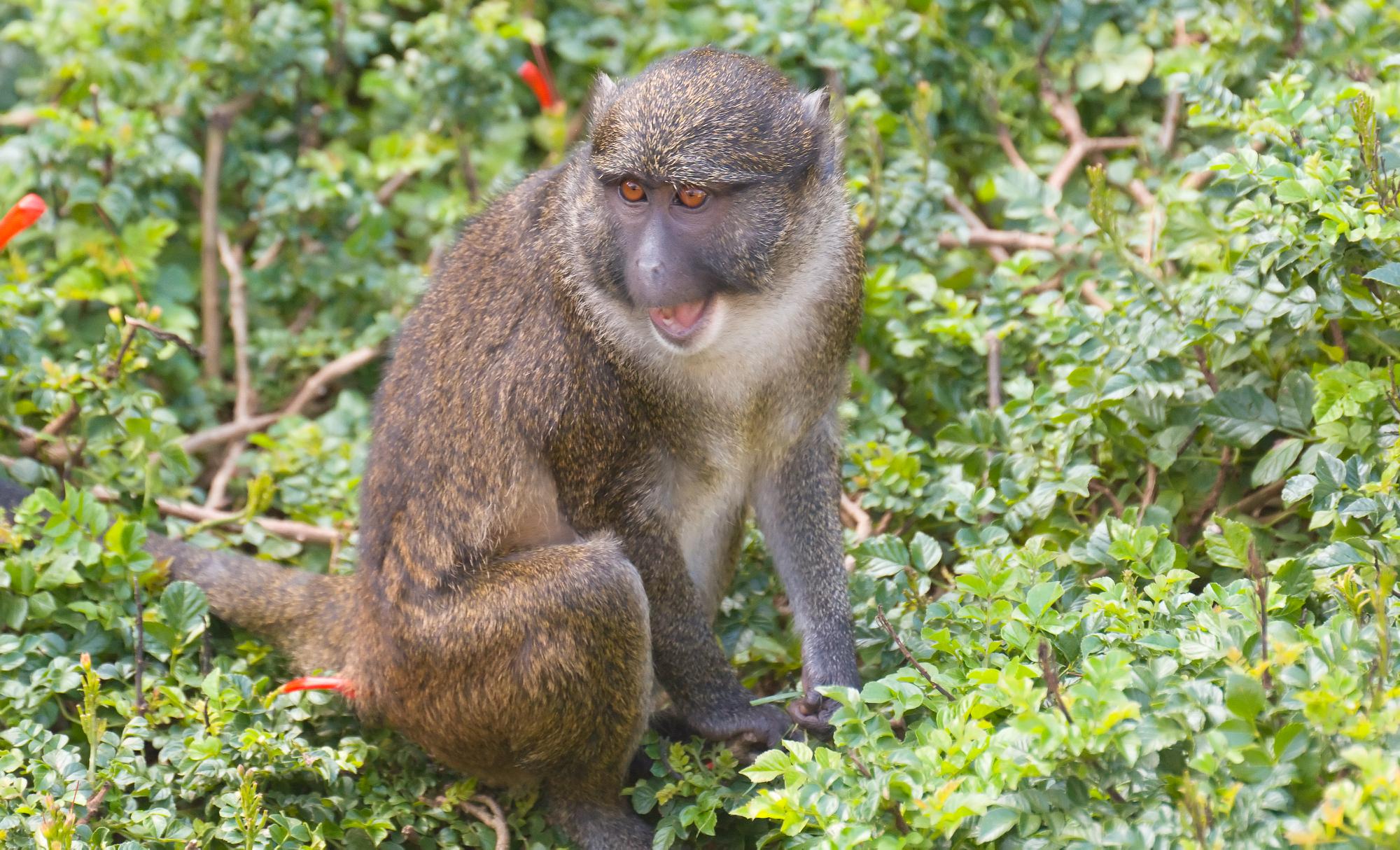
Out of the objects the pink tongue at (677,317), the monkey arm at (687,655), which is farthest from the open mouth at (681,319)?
the monkey arm at (687,655)

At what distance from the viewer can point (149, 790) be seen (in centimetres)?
421

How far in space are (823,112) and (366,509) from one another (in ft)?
6.49

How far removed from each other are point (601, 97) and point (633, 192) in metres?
0.54

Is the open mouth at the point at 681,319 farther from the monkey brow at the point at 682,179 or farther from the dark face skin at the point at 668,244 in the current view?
the monkey brow at the point at 682,179

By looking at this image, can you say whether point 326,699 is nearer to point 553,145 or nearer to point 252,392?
point 252,392

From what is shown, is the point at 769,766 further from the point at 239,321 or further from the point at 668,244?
the point at 239,321

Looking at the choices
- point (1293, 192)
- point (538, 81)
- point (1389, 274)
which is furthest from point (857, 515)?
point (538, 81)

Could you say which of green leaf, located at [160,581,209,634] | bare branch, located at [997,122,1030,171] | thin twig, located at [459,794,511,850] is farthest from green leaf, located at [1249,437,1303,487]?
green leaf, located at [160,581,209,634]

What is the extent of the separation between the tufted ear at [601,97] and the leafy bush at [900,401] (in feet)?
4.36

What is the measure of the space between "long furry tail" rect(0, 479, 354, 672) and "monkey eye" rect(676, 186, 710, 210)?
1825 mm

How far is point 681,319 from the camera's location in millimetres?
4145

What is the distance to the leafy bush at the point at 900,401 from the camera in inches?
131

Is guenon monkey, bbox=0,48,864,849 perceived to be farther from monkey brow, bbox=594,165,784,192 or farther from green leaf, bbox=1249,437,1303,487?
green leaf, bbox=1249,437,1303,487

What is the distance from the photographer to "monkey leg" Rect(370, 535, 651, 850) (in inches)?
166
